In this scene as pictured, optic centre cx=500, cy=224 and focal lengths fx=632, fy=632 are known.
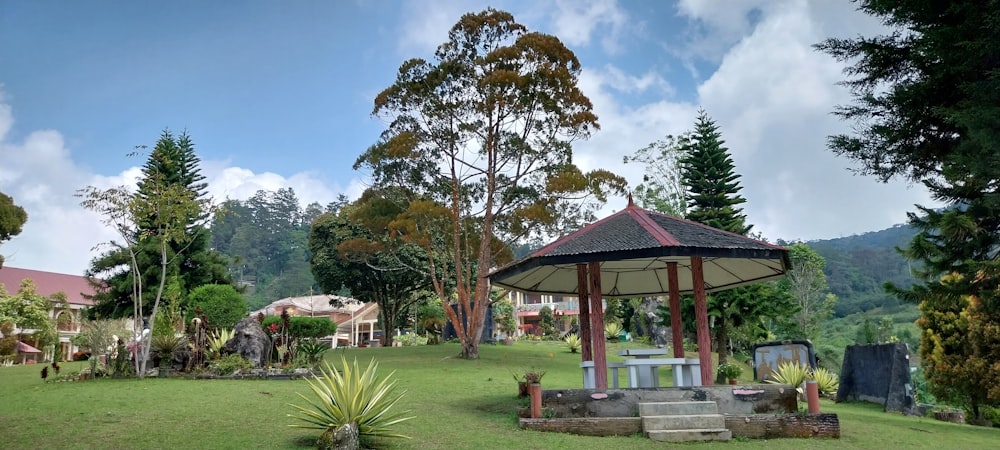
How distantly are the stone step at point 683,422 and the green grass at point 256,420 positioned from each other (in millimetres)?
325

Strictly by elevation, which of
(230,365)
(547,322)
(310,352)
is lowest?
(230,365)

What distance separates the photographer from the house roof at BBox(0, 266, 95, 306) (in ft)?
113

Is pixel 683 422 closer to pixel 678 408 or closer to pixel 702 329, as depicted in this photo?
pixel 678 408

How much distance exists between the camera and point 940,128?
872 centimetres

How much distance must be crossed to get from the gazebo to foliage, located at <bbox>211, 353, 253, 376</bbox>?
5927 millimetres

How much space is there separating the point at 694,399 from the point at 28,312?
27785 millimetres

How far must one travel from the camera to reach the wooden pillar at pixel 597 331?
8.64 m

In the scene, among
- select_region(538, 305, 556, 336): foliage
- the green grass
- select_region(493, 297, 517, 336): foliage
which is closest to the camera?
the green grass

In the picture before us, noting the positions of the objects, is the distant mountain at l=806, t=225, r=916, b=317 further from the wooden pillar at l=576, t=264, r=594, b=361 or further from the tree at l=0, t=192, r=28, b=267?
the tree at l=0, t=192, r=28, b=267

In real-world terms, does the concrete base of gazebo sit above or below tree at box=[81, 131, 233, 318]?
below

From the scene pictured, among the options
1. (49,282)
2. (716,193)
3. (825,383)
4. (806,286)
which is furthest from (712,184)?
(49,282)

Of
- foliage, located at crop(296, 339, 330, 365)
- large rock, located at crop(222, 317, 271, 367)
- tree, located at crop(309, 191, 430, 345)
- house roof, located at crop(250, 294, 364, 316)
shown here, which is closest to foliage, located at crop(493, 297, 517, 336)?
tree, located at crop(309, 191, 430, 345)

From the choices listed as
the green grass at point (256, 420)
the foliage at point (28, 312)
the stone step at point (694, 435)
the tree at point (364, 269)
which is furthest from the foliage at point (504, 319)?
the stone step at point (694, 435)

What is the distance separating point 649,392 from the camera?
7.97 m
